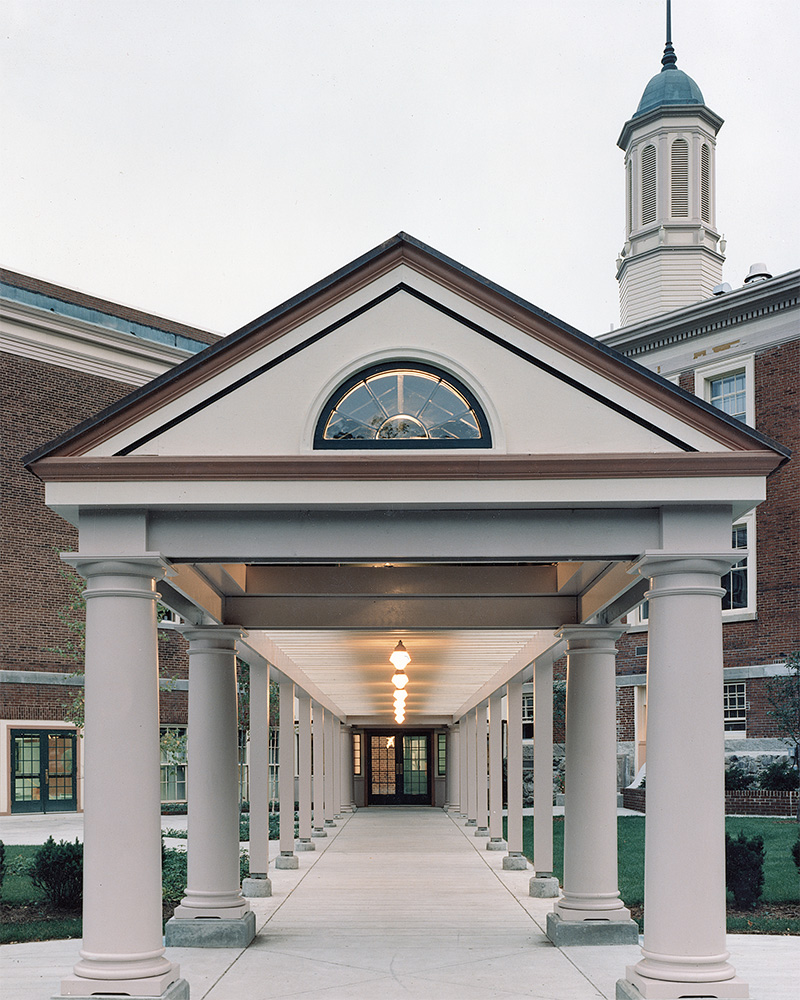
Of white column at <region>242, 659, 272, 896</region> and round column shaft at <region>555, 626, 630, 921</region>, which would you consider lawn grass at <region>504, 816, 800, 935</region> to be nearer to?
round column shaft at <region>555, 626, 630, 921</region>

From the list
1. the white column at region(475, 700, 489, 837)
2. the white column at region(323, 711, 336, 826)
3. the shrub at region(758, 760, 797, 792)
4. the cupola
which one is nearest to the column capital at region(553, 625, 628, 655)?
the white column at region(475, 700, 489, 837)

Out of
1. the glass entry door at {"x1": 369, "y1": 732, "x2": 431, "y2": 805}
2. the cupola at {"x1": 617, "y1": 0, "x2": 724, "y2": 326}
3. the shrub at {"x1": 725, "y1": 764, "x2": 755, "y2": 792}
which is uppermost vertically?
the cupola at {"x1": 617, "y1": 0, "x2": 724, "y2": 326}

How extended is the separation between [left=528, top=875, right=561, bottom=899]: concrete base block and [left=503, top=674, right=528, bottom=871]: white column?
2.95 meters

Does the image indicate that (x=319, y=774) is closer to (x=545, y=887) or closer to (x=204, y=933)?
(x=545, y=887)

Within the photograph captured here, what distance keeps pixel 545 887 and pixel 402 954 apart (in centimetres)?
475

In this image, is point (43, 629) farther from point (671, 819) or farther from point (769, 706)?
point (671, 819)

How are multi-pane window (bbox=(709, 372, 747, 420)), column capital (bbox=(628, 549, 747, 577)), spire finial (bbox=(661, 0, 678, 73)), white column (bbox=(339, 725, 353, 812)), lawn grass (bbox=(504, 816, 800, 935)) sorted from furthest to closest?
spire finial (bbox=(661, 0, 678, 73)) < white column (bbox=(339, 725, 353, 812)) < multi-pane window (bbox=(709, 372, 747, 420)) < lawn grass (bbox=(504, 816, 800, 935)) < column capital (bbox=(628, 549, 747, 577))

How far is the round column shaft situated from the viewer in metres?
13.0

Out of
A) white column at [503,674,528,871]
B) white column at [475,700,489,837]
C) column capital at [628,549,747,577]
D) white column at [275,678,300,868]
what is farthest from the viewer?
white column at [475,700,489,837]

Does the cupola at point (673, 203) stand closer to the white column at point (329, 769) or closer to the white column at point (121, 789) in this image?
the white column at point (329, 769)

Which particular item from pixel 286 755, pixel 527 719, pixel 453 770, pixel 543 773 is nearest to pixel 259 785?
pixel 286 755

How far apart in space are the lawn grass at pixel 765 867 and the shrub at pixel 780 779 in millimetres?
1041

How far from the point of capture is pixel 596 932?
1304 centimetres

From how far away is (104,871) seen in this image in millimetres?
9188
